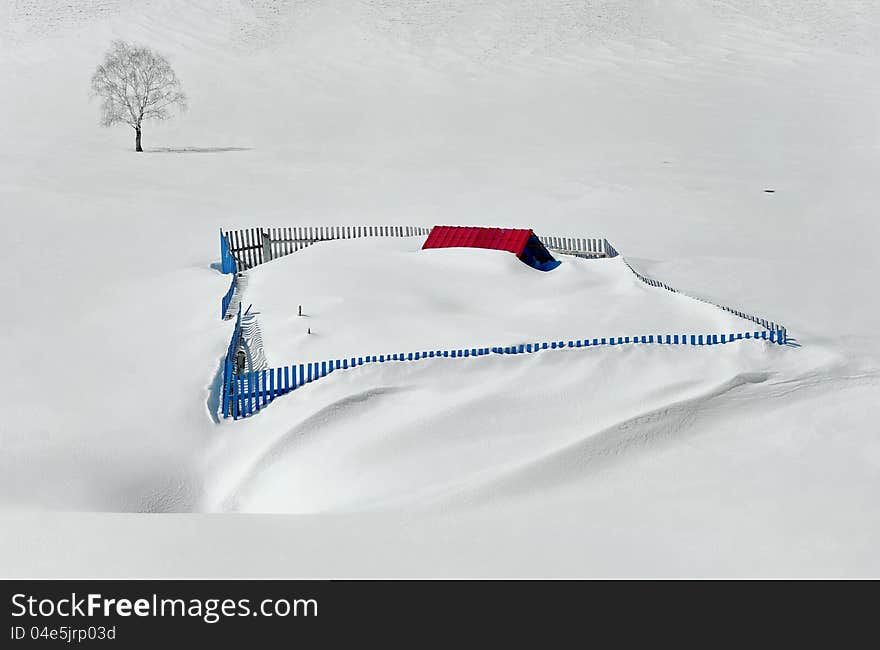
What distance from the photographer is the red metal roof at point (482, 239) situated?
15.7 m

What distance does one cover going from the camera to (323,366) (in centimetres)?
1025

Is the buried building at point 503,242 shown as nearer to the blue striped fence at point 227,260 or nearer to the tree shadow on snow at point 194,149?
the blue striped fence at point 227,260

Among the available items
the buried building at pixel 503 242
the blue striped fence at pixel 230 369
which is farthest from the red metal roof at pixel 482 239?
the blue striped fence at pixel 230 369

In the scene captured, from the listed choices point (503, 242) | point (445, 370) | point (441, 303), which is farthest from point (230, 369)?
point (503, 242)

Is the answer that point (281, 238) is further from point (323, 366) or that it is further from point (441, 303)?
point (323, 366)

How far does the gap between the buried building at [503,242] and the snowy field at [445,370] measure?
17.4 inches

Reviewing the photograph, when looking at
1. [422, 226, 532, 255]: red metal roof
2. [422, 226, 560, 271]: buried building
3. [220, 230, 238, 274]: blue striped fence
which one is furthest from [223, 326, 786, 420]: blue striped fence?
[220, 230, 238, 274]: blue striped fence

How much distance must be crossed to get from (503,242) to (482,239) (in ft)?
1.51

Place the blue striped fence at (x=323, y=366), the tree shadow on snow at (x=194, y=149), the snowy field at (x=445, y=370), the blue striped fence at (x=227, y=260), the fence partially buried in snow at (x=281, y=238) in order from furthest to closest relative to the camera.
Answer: the tree shadow on snow at (x=194, y=149), the fence partially buried in snow at (x=281, y=238), the blue striped fence at (x=227, y=260), the blue striped fence at (x=323, y=366), the snowy field at (x=445, y=370)

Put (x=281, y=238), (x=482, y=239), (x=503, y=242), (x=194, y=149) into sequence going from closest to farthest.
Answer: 1. (x=503, y=242)
2. (x=482, y=239)
3. (x=281, y=238)
4. (x=194, y=149)

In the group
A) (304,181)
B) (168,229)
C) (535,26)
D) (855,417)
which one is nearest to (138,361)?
(855,417)

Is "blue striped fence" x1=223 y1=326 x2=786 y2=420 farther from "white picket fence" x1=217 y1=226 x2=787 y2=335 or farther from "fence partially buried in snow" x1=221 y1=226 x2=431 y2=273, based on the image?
"fence partially buried in snow" x1=221 y1=226 x2=431 y2=273

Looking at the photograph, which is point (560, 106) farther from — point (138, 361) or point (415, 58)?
point (138, 361)

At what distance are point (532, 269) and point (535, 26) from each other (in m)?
48.2
